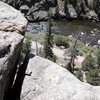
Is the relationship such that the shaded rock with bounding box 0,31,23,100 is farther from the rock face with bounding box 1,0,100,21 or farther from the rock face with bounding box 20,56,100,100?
the rock face with bounding box 1,0,100,21

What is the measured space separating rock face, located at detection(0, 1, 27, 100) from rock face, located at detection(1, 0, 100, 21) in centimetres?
9219

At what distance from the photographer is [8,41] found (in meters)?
19.5

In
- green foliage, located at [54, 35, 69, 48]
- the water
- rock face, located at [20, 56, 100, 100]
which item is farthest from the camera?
→ the water

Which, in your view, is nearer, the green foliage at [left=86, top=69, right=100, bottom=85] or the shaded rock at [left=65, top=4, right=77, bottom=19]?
the green foliage at [left=86, top=69, right=100, bottom=85]

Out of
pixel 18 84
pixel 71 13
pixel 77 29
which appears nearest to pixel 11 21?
pixel 18 84

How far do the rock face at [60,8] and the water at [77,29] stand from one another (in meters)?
4.19

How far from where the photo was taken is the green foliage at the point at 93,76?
205 ft

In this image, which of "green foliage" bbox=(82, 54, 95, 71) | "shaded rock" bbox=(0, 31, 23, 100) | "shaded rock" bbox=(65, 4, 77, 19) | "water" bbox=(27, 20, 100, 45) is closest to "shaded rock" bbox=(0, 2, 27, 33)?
"shaded rock" bbox=(0, 31, 23, 100)

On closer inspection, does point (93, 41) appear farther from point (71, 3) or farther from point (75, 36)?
point (71, 3)

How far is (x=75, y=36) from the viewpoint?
97.3 meters

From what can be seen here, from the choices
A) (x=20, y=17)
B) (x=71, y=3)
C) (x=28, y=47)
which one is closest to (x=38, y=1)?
(x=71, y=3)

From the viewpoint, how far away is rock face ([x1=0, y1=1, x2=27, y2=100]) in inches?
741

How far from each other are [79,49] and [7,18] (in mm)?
62080

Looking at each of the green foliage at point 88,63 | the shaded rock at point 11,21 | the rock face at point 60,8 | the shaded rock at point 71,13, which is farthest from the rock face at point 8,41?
the shaded rock at point 71,13
